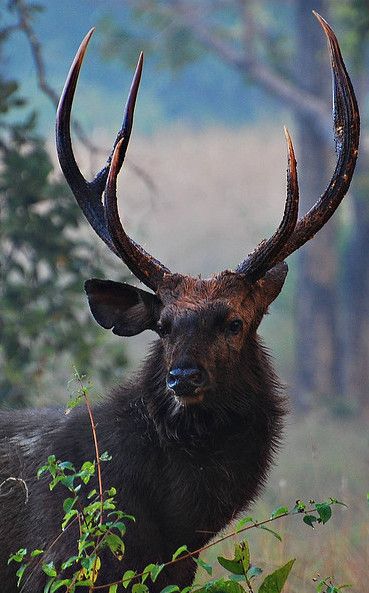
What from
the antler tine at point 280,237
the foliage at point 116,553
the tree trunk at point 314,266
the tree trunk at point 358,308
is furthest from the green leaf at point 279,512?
the tree trunk at point 358,308

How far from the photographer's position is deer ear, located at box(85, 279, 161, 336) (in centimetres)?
612

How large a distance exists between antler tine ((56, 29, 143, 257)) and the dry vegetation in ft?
18.9

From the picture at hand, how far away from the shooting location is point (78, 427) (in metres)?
6.03

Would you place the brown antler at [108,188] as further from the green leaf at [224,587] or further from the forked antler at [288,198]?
the green leaf at [224,587]

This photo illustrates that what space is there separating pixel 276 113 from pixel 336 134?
3048 cm

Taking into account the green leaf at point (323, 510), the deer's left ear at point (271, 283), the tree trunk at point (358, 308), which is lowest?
the green leaf at point (323, 510)

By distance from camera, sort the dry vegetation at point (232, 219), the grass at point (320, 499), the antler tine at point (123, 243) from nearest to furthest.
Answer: the antler tine at point (123, 243)
the grass at point (320, 499)
the dry vegetation at point (232, 219)

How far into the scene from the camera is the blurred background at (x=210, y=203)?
32.6 ft

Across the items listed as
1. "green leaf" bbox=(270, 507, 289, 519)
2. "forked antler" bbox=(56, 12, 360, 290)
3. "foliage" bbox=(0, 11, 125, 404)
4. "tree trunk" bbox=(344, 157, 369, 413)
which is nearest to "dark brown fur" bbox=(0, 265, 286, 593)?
"forked antler" bbox=(56, 12, 360, 290)

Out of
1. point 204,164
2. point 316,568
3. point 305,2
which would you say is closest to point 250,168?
point 204,164

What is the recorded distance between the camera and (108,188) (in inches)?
226

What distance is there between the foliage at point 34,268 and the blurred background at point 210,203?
0.02 metres

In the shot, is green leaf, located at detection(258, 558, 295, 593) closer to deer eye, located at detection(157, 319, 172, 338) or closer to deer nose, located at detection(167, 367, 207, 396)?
deer nose, located at detection(167, 367, 207, 396)

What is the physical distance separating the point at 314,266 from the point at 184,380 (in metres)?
15.1
